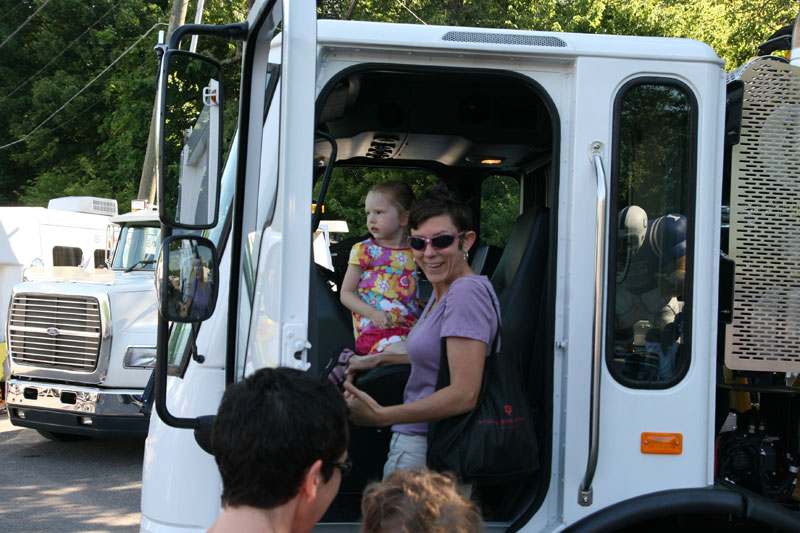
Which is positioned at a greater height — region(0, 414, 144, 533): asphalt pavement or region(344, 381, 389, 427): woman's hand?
region(344, 381, 389, 427): woman's hand

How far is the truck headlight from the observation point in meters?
7.39

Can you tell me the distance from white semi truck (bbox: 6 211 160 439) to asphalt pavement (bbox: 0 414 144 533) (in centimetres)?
37

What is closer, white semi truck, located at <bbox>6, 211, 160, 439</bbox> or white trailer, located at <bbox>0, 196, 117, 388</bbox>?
white semi truck, located at <bbox>6, 211, 160, 439</bbox>

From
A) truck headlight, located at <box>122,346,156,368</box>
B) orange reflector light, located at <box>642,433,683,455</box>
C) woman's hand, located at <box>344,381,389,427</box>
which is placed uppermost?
woman's hand, located at <box>344,381,389,427</box>

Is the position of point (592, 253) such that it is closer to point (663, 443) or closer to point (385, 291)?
point (663, 443)

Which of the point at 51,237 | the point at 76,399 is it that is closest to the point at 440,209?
the point at 76,399

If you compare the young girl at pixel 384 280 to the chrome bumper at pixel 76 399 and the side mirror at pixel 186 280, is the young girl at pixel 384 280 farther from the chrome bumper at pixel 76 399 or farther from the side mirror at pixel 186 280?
the chrome bumper at pixel 76 399

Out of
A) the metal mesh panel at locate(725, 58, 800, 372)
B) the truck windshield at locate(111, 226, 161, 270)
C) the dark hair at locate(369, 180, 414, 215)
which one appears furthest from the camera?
the truck windshield at locate(111, 226, 161, 270)

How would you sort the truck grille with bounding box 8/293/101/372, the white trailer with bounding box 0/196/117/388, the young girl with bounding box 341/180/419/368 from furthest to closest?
the white trailer with bounding box 0/196/117/388
the truck grille with bounding box 8/293/101/372
the young girl with bounding box 341/180/419/368

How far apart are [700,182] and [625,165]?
24 centimetres

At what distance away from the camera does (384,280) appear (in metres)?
3.35

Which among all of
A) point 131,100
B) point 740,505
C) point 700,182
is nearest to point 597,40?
point 700,182

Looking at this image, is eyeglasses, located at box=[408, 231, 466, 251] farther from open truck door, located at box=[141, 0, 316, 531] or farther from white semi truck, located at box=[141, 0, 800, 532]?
open truck door, located at box=[141, 0, 316, 531]

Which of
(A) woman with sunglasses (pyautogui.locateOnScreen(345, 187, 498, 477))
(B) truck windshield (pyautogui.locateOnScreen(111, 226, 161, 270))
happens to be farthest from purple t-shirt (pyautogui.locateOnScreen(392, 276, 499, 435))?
(B) truck windshield (pyautogui.locateOnScreen(111, 226, 161, 270))
